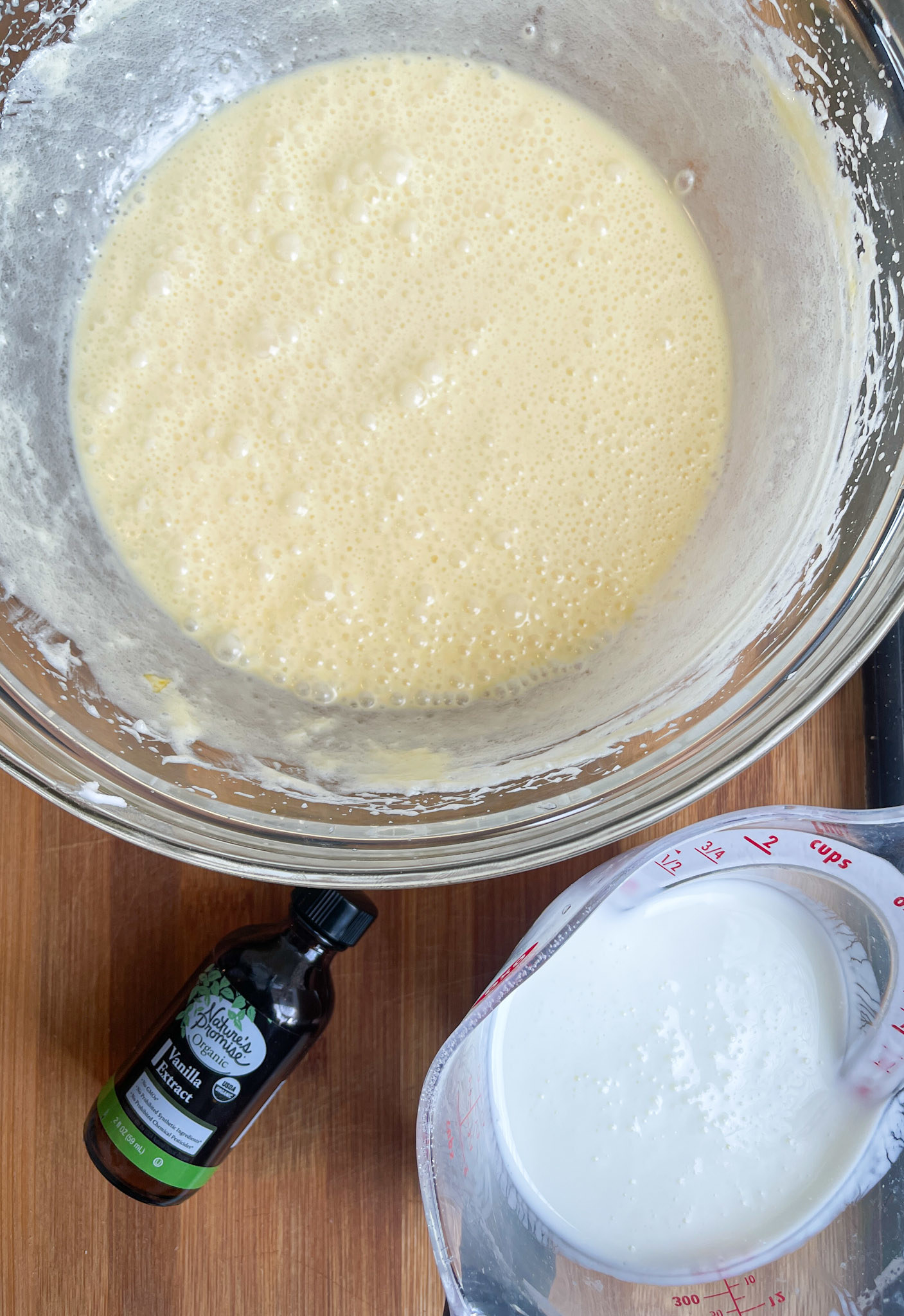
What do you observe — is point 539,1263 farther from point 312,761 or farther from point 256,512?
point 256,512

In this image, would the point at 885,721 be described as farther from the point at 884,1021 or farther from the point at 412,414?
the point at 412,414

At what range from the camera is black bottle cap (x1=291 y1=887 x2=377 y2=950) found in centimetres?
88

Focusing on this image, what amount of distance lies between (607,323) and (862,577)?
35cm

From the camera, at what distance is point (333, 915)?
0.88 metres

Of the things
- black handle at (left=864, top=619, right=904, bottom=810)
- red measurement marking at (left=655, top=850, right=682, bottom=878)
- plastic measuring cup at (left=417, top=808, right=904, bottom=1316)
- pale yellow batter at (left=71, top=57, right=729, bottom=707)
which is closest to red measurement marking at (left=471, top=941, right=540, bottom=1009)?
plastic measuring cup at (left=417, top=808, right=904, bottom=1316)

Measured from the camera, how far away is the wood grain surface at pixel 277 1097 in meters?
0.97

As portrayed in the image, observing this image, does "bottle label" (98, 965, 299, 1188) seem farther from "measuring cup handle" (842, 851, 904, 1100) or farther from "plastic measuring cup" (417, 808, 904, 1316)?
"measuring cup handle" (842, 851, 904, 1100)

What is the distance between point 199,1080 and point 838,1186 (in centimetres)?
59

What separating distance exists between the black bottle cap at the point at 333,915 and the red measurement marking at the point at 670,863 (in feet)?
0.86

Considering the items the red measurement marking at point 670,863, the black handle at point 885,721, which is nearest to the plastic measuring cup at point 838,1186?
the red measurement marking at point 670,863

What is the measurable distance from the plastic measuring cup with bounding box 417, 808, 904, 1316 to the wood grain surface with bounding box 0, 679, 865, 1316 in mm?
96

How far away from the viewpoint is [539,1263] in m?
0.90

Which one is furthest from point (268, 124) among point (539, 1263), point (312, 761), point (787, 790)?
point (539, 1263)

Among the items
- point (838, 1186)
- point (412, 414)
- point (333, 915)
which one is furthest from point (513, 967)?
point (412, 414)
